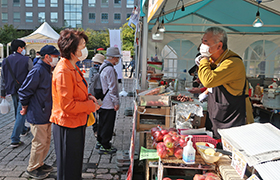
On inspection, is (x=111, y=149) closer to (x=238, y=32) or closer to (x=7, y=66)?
(x=7, y=66)

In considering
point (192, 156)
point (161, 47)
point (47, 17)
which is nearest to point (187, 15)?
→ point (161, 47)

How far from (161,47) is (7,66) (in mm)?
6376

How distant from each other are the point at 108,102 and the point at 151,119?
3.70ft

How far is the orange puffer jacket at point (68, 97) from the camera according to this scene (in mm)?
2414

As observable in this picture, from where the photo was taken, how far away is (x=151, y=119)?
3.66 metres

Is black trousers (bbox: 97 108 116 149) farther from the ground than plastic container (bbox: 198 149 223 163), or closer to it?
closer to it

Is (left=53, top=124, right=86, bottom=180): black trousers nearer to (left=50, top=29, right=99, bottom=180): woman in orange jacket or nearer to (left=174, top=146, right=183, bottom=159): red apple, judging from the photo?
(left=50, top=29, right=99, bottom=180): woman in orange jacket

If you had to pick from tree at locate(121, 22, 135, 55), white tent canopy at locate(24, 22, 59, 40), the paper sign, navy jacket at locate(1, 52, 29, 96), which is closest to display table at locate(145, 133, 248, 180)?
the paper sign

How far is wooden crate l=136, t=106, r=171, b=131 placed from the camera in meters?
3.42

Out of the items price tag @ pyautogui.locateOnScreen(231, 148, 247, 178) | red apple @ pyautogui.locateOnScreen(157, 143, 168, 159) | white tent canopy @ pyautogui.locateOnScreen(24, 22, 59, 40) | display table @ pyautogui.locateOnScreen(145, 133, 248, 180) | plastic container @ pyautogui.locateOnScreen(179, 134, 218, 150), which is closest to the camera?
price tag @ pyautogui.locateOnScreen(231, 148, 247, 178)

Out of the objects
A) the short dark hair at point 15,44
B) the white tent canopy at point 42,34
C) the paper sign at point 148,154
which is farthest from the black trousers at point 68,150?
the white tent canopy at point 42,34

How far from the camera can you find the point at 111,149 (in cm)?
466

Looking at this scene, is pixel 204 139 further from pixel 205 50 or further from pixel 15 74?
pixel 15 74

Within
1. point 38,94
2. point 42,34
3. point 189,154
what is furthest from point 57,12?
point 189,154
